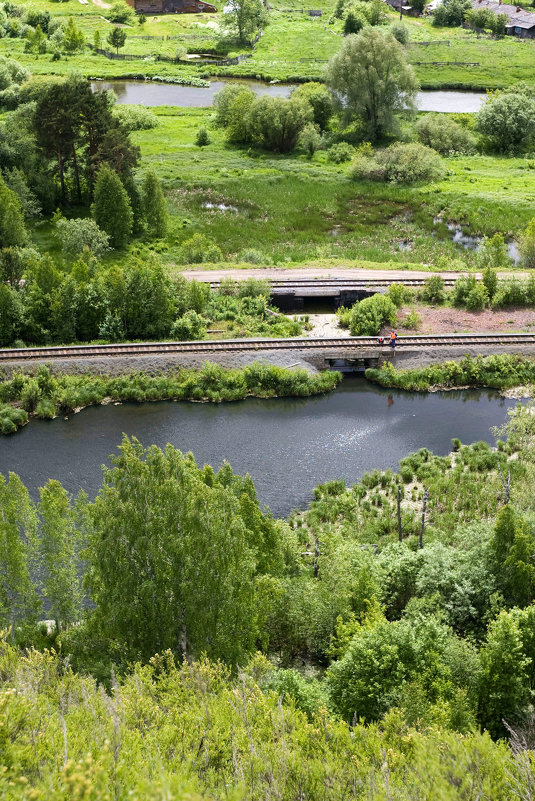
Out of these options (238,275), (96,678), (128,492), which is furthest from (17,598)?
(238,275)

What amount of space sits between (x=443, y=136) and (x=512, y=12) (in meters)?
70.0

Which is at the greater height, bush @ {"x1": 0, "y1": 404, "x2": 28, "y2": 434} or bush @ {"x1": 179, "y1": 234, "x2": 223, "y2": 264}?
bush @ {"x1": 179, "y1": 234, "x2": 223, "y2": 264}

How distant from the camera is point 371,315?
5672cm

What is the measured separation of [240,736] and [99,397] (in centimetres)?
3413

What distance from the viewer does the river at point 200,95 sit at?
374 ft

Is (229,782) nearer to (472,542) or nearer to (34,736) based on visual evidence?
(34,736)

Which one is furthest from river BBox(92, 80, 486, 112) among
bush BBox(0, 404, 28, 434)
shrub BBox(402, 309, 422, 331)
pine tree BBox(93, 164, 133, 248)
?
bush BBox(0, 404, 28, 434)

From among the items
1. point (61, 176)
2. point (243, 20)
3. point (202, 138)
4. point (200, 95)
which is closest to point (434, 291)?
point (61, 176)

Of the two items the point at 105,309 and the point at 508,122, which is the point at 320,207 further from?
the point at 105,309

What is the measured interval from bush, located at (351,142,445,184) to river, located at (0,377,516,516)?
39465 mm

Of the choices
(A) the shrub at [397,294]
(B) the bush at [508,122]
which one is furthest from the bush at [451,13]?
(A) the shrub at [397,294]

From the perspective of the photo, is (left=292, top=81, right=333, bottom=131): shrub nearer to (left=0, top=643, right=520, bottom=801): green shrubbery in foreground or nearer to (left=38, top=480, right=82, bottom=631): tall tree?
(left=38, top=480, right=82, bottom=631): tall tree

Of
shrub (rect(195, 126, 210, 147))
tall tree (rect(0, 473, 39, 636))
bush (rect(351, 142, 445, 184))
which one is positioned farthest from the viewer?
shrub (rect(195, 126, 210, 147))

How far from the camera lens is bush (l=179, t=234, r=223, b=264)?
68.4m
